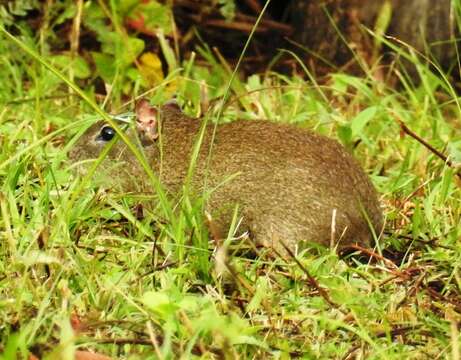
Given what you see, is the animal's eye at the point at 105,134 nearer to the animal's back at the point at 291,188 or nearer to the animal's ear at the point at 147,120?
the animal's ear at the point at 147,120

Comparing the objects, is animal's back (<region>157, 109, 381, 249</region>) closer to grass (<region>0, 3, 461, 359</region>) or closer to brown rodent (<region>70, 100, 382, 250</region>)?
brown rodent (<region>70, 100, 382, 250</region>)

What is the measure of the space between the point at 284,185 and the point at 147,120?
2.89ft

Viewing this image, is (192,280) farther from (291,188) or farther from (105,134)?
(105,134)

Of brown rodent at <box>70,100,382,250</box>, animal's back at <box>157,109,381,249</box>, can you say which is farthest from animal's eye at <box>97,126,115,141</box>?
animal's back at <box>157,109,381,249</box>

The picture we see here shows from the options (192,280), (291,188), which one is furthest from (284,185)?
(192,280)

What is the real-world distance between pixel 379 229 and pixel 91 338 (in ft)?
5.71

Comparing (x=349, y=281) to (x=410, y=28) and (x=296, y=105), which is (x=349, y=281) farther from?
(x=410, y=28)

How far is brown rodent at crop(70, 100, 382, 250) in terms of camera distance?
16.2ft

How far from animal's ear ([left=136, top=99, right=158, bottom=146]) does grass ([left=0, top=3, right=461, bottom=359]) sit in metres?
0.40

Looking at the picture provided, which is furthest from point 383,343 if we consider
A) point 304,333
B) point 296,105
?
point 296,105

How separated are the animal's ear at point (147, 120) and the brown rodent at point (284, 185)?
17 centimetres

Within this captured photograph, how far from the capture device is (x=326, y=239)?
16.2ft

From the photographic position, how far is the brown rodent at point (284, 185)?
493cm

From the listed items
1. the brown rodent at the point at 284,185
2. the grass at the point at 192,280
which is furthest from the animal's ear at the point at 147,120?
the grass at the point at 192,280
